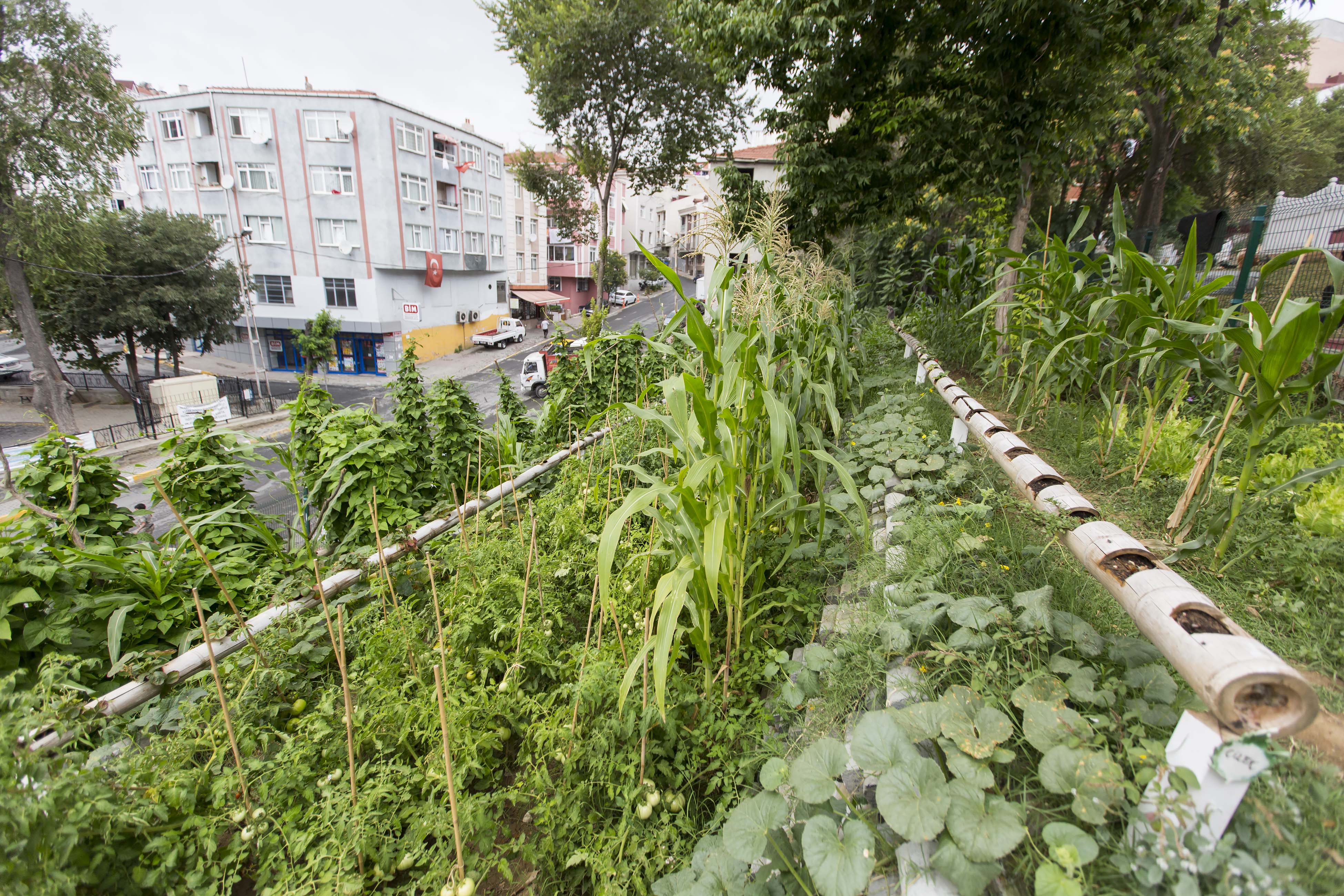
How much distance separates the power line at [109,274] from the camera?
43.0 feet

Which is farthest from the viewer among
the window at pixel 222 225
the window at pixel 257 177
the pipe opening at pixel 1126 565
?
the window at pixel 222 225

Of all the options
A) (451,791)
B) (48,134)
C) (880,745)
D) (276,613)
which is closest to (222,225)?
(48,134)

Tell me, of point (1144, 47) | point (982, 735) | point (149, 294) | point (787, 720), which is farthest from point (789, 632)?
point (149, 294)

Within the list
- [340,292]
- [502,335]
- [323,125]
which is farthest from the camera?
[502,335]

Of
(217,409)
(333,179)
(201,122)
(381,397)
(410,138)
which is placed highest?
(201,122)

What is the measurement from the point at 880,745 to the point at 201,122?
28876mm

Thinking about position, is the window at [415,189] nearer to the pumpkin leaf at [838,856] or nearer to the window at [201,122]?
the window at [201,122]

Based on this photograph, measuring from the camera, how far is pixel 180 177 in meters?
21.0

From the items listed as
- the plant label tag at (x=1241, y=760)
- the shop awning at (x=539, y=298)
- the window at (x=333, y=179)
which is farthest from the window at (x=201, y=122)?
the plant label tag at (x=1241, y=760)

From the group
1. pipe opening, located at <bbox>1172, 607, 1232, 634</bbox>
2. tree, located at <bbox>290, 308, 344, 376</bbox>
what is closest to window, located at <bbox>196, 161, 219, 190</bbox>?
tree, located at <bbox>290, 308, 344, 376</bbox>

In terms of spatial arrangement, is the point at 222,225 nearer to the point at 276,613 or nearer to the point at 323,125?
the point at 323,125

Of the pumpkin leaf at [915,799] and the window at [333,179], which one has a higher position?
the window at [333,179]

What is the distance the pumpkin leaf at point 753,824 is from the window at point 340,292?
79.4 feet

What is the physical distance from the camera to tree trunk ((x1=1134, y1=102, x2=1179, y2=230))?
10.4 m
